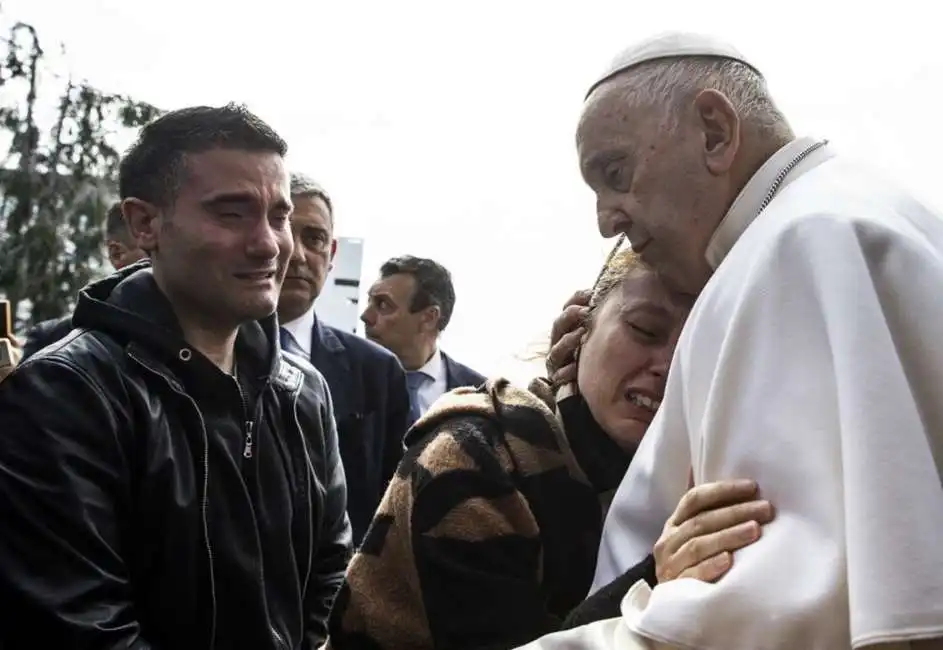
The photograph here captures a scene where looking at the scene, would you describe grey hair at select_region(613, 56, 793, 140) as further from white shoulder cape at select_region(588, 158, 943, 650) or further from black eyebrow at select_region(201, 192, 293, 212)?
black eyebrow at select_region(201, 192, 293, 212)

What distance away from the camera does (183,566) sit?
2150 mm

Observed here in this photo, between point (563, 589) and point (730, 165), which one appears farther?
point (563, 589)

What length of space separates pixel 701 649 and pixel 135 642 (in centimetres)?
129

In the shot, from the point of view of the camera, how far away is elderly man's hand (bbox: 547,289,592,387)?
205 centimetres

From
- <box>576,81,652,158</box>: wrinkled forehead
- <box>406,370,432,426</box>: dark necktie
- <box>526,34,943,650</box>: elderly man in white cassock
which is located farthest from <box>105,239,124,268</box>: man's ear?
<box>526,34,943,650</box>: elderly man in white cassock

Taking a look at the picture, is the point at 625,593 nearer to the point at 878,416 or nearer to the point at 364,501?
the point at 878,416

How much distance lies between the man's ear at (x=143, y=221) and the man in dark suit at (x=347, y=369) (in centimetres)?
111

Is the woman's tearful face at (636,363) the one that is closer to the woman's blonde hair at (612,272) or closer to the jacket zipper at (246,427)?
the woman's blonde hair at (612,272)

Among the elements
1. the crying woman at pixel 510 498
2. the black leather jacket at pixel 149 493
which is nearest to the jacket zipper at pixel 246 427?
the black leather jacket at pixel 149 493

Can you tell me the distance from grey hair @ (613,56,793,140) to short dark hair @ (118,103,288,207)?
124 cm

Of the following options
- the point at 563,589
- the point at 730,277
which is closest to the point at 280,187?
the point at 563,589

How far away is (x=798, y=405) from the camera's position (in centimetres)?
123

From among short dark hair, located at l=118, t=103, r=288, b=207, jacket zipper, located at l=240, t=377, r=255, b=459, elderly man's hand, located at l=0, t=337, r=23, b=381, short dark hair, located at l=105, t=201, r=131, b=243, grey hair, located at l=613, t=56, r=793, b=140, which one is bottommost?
jacket zipper, located at l=240, t=377, r=255, b=459

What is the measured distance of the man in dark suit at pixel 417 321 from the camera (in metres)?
5.20
